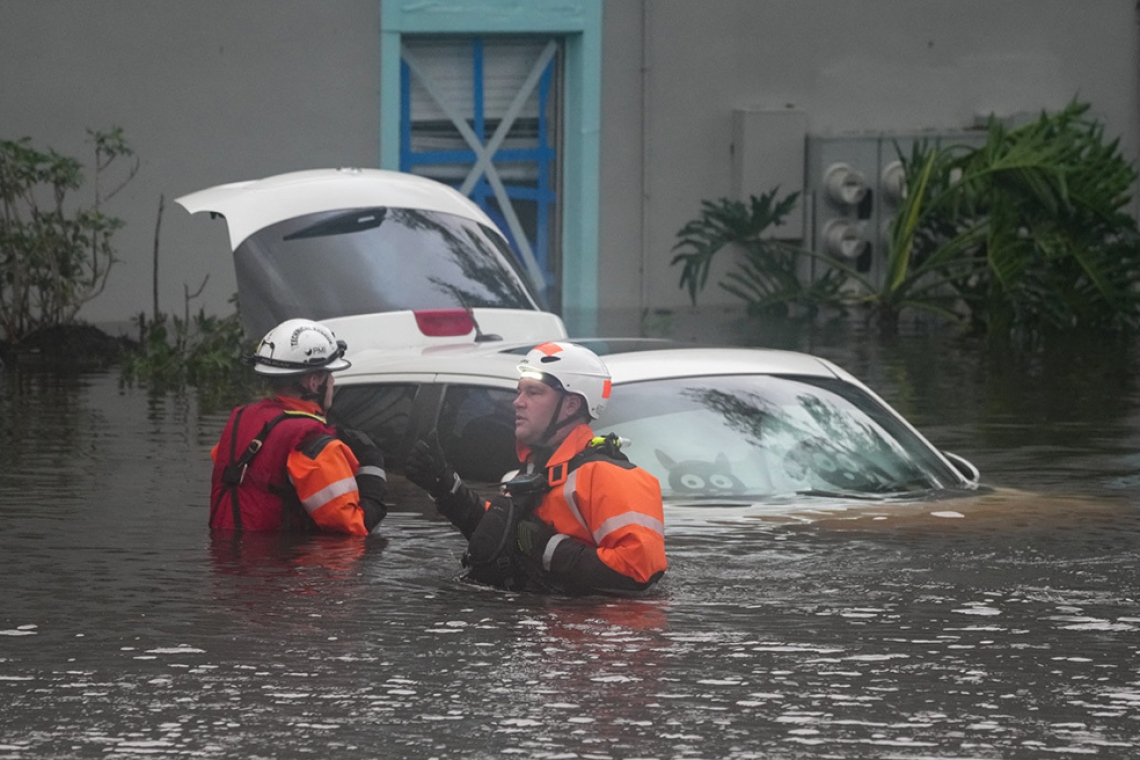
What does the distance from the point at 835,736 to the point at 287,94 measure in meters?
14.8

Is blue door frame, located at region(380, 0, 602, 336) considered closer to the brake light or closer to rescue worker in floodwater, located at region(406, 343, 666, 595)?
the brake light

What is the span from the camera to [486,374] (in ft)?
31.3

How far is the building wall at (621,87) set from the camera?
762 inches

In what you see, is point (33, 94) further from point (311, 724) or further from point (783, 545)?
point (311, 724)

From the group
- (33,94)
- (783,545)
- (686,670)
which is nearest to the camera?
(686,670)

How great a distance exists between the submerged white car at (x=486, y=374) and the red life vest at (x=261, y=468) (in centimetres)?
136

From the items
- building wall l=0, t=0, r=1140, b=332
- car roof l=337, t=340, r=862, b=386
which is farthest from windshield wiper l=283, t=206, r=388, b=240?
building wall l=0, t=0, r=1140, b=332

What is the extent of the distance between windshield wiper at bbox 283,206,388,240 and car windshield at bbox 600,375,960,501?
3.60 meters

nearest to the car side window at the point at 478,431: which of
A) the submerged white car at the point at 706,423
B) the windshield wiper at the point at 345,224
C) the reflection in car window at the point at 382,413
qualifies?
the submerged white car at the point at 706,423

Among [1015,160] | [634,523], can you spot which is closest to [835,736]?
[634,523]

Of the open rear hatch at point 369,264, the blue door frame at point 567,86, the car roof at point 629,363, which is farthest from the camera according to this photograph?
the blue door frame at point 567,86

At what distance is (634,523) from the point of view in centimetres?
707

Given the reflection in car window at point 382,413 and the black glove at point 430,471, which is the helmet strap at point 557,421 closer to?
the black glove at point 430,471

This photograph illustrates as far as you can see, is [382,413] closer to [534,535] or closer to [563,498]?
[534,535]
